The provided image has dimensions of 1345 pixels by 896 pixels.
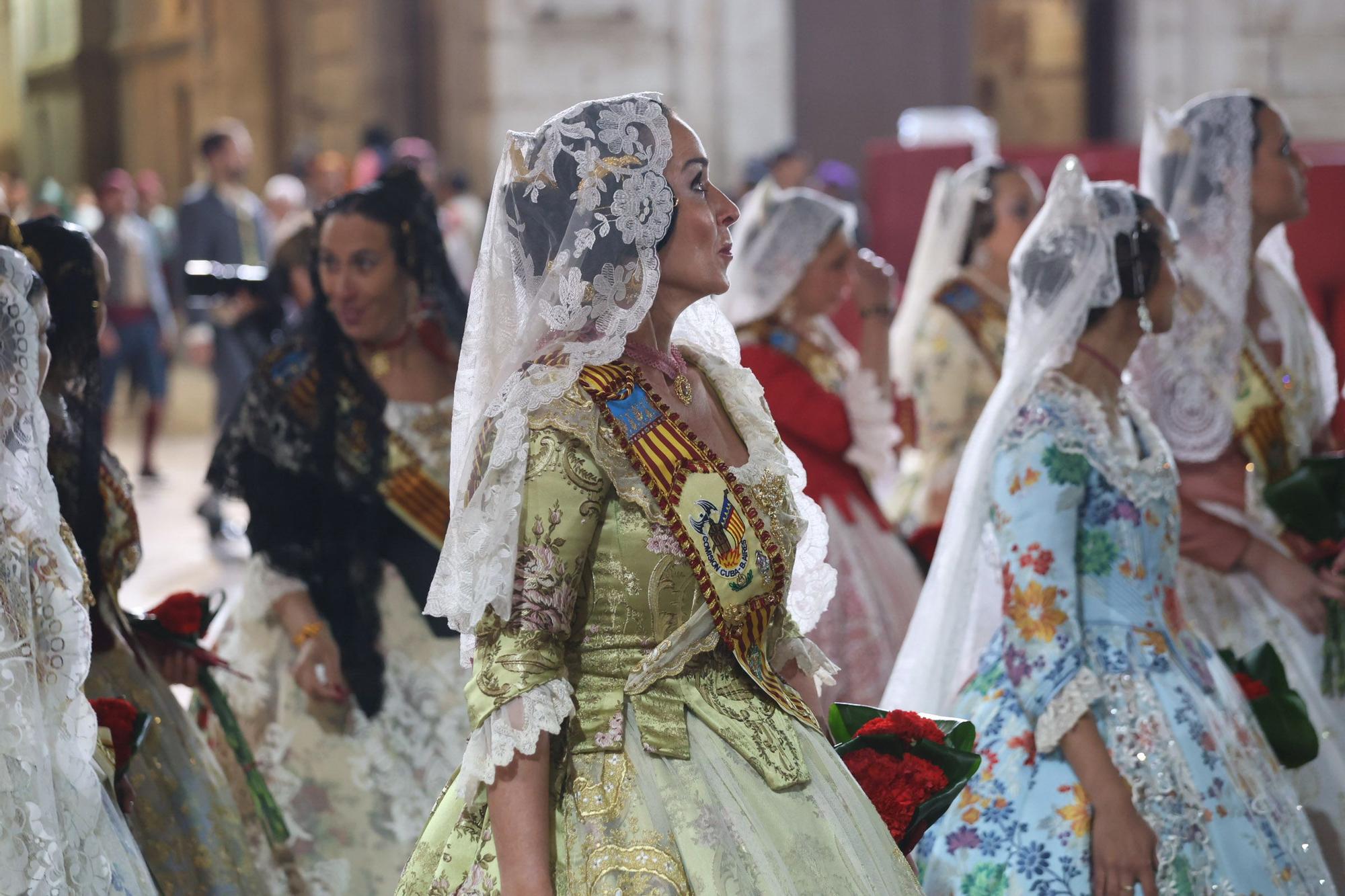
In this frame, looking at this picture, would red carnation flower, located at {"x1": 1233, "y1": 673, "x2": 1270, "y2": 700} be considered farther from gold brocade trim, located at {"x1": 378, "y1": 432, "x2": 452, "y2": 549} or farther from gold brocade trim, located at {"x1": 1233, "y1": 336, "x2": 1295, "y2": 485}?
gold brocade trim, located at {"x1": 378, "y1": 432, "x2": 452, "y2": 549}

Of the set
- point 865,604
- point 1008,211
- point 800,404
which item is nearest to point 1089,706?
point 865,604

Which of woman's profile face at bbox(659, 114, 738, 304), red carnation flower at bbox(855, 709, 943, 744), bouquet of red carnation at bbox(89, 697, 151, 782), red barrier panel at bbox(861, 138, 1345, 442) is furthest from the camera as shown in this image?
red barrier panel at bbox(861, 138, 1345, 442)

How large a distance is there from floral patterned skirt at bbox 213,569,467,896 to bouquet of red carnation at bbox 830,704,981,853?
140 centimetres

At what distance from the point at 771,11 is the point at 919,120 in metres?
1.14

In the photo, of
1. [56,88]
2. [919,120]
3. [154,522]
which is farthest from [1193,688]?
[56,88]

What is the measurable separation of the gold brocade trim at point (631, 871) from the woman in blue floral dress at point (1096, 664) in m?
1.01

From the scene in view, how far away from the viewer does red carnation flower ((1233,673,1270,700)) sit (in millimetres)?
3398

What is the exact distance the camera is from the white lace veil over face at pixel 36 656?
2545 millimetres

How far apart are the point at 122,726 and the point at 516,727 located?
1.03 m

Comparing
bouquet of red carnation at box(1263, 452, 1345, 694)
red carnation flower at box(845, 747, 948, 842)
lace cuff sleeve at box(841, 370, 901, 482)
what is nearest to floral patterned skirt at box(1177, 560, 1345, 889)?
bouquet of red carnation at box(1263, 452, 1345, 694)

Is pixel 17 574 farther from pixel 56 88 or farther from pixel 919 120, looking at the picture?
pixel 56 88

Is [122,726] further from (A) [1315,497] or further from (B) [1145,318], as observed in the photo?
(A) [1315,497]

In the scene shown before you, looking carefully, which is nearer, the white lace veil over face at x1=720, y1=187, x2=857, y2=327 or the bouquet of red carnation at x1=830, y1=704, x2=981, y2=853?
the bouquet of red carnation at x1=830, y1=704, x2=981, y2=853

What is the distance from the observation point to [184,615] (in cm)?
361
